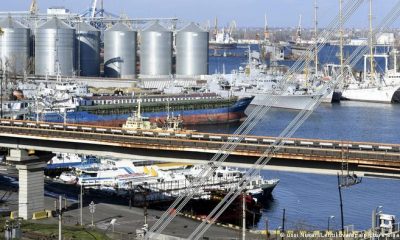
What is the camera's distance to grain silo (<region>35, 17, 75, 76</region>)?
55188mm

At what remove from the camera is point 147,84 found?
55156 mm

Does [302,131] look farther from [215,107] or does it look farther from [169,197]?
[169,197]

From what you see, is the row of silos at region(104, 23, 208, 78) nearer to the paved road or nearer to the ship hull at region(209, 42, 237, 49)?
the paved road

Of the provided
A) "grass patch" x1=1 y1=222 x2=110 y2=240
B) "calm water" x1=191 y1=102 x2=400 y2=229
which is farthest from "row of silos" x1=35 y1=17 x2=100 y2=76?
"grass patch" x1=1 y1=222 x2=110 y2=240

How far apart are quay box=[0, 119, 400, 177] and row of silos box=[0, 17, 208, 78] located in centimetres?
3511

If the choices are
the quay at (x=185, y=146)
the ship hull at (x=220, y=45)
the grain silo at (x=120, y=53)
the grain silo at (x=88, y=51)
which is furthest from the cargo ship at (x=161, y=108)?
the ship hull at (x=220, y=45)

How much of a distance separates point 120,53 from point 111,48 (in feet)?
2.41

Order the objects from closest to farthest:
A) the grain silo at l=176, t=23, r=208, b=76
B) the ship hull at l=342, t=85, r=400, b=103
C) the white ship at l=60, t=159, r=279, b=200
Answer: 1. the white ship at l=60, t=159, r=279, b=200
2. the grain silo at l=176, t=23, r=208, b=76
3. the ship hull at l=342, t=85, r=400, b=103

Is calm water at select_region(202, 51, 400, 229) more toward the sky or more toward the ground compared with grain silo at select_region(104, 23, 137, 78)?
more toward the ground

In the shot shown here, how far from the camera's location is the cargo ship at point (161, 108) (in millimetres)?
41438

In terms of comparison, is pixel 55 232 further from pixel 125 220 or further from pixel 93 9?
pixel 93 9

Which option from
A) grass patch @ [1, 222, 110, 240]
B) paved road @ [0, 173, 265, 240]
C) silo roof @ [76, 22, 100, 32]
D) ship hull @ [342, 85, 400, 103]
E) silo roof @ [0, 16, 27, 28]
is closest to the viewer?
grass patch @ [1, 222, 110, 240]

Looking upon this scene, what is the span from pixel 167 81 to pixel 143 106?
38.2 feet

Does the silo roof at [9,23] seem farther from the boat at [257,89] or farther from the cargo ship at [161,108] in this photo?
the cargo ship at [161,108]
